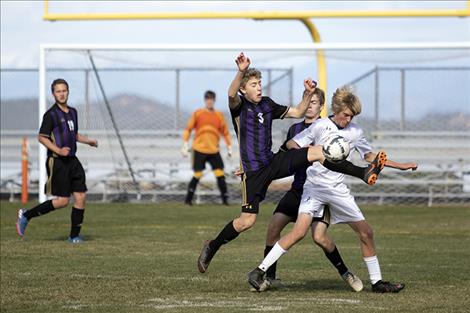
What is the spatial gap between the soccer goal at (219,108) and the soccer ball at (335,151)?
13.1 meters

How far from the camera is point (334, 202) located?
9141mm

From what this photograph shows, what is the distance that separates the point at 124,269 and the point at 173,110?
13849 millimetres

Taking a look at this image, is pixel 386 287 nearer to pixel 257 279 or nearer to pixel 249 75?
pixel 257 279

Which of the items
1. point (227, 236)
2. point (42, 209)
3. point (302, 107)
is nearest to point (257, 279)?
point (227, 236)

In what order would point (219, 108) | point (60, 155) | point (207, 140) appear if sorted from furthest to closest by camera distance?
point (219, 108) → point (207, 140) → point (60, 155)

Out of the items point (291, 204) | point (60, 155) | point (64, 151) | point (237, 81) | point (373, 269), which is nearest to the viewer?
point (237, 81)

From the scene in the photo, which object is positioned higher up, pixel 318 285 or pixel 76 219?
pixel 76 219

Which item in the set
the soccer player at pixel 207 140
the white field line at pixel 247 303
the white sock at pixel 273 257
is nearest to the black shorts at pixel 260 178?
the white sock at pixel 273 257

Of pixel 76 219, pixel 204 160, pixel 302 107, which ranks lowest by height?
pixel 76 219

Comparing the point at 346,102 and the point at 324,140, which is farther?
Result: the point at 324,140

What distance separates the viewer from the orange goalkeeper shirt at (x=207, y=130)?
21609 millimetres

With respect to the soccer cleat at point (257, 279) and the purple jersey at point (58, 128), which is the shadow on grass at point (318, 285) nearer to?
the soccer cleat at point (257, 279)

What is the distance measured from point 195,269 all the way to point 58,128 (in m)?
3.53

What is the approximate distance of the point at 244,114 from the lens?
9336 mm
